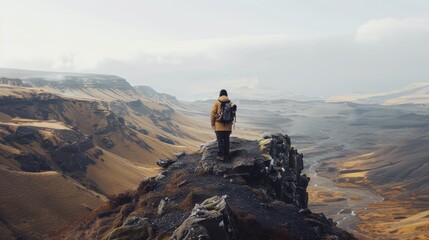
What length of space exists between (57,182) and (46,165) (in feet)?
36.5

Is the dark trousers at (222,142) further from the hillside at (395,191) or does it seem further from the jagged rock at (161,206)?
the hillside at (395,191)

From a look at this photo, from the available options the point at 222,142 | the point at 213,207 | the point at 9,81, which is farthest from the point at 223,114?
the point at 9,81

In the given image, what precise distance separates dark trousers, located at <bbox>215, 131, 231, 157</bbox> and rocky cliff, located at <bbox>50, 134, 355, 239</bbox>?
2.11 ft

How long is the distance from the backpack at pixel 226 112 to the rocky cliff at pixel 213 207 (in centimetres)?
366

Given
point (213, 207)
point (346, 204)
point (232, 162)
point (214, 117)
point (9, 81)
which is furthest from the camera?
point (9, 81)

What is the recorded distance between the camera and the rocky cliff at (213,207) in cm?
1723

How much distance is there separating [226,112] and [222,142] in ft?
10.5

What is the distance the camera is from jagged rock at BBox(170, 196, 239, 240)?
15625mm

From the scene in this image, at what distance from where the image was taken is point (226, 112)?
2408 centimetres

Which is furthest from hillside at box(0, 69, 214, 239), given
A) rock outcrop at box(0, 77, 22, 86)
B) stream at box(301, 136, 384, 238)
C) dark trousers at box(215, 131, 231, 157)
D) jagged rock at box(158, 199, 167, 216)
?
rock outcrop at box(0, 77, 22, 86)

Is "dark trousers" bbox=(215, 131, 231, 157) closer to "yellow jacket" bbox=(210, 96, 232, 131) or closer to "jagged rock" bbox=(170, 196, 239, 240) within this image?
"yellow jacket" bbox=(210, 96, 232, 131)

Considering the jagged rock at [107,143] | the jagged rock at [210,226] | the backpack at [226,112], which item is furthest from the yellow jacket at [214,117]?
the jagged rock at [107,143]

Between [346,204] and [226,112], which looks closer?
[226,112]

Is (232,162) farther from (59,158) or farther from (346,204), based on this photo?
(346,204)
